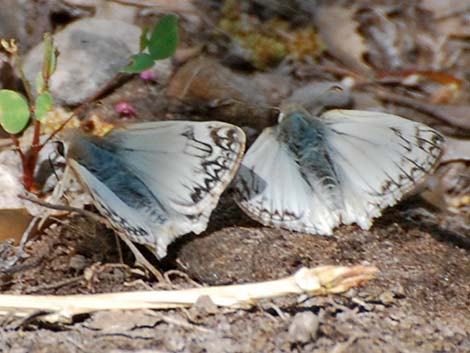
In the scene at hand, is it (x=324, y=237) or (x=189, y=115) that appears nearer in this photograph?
(x=324, y=237)

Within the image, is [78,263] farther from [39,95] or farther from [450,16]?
[450,16]

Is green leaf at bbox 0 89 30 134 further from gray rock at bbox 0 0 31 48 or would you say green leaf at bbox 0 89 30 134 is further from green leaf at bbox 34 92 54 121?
gray rock at bbox 0 0 31 48

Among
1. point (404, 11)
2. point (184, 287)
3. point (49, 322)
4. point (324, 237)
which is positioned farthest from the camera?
point (404, 11)

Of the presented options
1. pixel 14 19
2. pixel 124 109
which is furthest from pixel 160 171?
pixel 14 19

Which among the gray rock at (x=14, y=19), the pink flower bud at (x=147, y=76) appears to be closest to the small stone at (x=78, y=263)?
the pink flower bud at (x=147, y=76)

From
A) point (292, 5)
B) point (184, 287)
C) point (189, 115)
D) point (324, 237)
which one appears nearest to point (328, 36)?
point (292, 5)

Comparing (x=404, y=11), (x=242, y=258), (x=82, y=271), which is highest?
(x=404, y=11)

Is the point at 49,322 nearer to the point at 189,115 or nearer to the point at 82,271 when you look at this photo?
the point at 82,271

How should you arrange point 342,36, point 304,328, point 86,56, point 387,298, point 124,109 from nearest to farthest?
point 304,328
point 387,298
point 124,109
point 86,56
point 342,36
